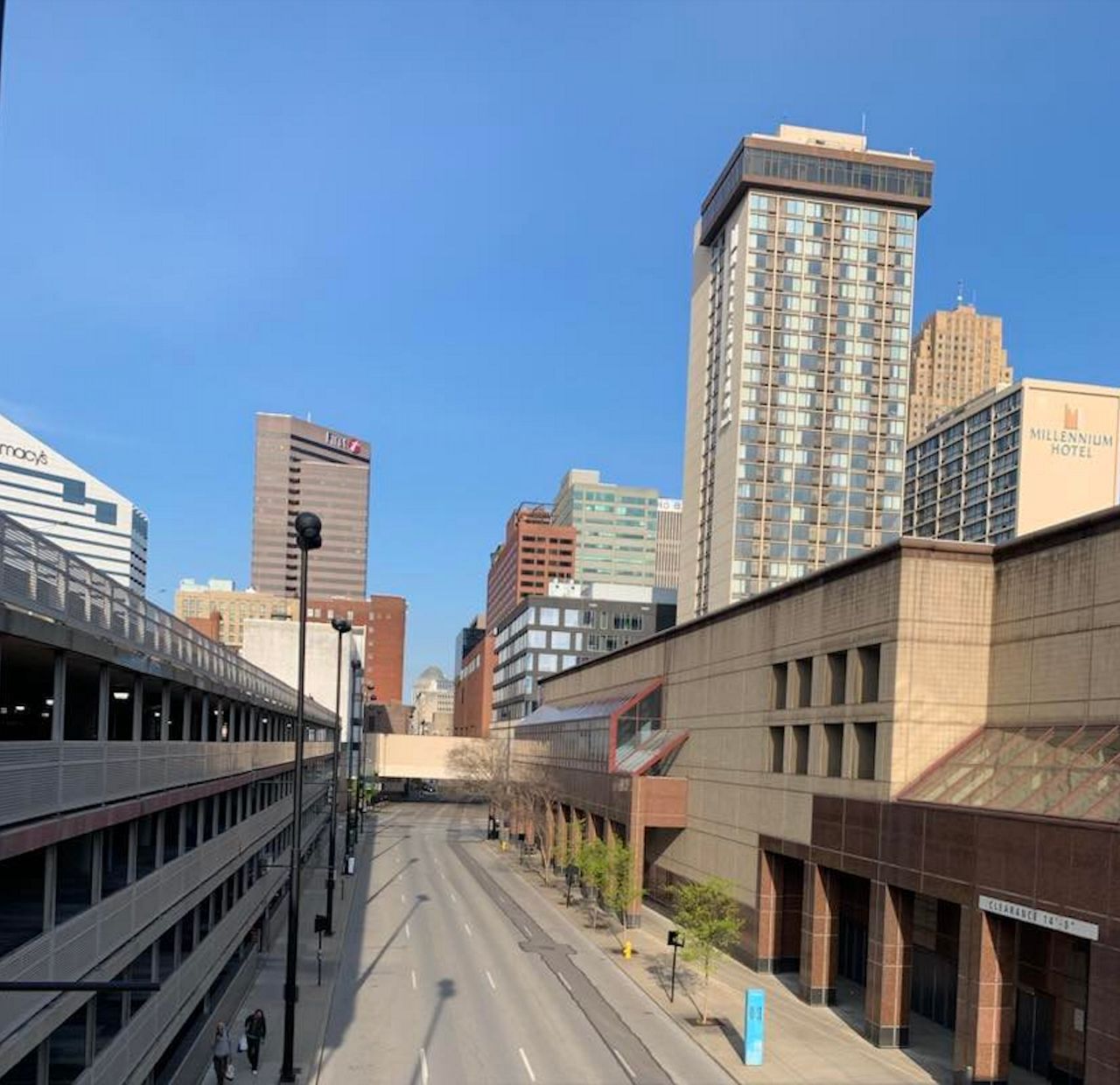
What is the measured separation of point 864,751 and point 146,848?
20.4 m

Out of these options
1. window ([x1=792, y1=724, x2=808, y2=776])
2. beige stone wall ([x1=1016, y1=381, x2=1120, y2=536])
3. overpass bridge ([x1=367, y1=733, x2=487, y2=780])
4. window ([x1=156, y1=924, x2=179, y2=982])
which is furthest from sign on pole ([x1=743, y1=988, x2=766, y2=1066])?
beige stone wall ([x1=1016, y1=381, x2=1120, y2=536])

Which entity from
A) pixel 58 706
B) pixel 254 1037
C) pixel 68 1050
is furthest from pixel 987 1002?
pixel 58 706

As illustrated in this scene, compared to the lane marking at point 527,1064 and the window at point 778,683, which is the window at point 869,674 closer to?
the window at point 778,683

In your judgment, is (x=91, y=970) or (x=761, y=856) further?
(x=761, y=856)

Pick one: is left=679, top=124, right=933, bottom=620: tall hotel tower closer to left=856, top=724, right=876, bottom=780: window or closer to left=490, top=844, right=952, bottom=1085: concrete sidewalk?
left=490, top=844, right=952, bottom=1085: concrete sidewalk

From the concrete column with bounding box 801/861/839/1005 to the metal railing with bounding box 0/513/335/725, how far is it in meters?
19.5

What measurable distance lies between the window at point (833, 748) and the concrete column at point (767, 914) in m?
5.71

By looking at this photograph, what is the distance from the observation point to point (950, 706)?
29.3 meters

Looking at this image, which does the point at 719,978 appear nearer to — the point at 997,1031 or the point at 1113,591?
the point at 997,1031

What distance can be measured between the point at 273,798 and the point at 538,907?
15710mm

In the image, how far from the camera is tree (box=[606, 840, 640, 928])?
144ft

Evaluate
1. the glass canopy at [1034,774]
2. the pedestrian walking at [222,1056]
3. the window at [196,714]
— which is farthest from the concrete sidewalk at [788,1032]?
the window at [196,714]

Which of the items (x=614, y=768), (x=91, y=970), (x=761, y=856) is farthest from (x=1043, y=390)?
(x=91, y=970)

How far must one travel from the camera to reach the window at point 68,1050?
16.2 m
